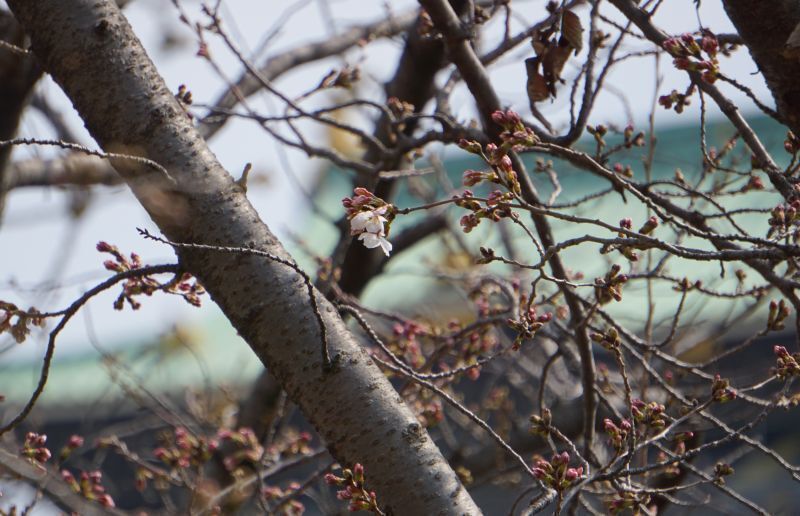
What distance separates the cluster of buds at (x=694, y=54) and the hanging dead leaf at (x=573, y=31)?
1.59 feet

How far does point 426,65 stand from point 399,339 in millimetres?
1301

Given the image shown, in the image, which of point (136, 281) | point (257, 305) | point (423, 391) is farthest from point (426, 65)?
point (257, 305)

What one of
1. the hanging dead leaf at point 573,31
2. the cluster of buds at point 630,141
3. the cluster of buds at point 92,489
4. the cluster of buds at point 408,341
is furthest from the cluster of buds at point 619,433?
the cluster of buds at point 92,489

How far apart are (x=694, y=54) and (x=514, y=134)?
41cm

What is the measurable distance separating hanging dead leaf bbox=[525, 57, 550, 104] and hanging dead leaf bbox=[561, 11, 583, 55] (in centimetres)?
11

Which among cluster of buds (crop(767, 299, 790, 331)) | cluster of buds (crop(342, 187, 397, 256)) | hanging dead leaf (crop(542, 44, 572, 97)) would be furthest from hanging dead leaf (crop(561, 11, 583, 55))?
cluster of buds (crop(342, 187, 397, 256))

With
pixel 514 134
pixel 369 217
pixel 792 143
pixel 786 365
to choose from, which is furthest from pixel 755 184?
pixel 369 217

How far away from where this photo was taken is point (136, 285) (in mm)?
2127

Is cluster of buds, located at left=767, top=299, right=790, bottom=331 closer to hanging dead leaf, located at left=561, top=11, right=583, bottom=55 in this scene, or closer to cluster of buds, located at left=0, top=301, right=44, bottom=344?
hanging dead leaf, located at left=561, top=11, right=583, bottom=55

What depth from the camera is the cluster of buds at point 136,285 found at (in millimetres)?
2066

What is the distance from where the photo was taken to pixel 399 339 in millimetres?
3055

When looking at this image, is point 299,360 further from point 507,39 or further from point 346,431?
point 507,39

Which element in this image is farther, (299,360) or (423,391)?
(423,391)

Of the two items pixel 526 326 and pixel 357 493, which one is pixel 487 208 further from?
pixel 357 493
